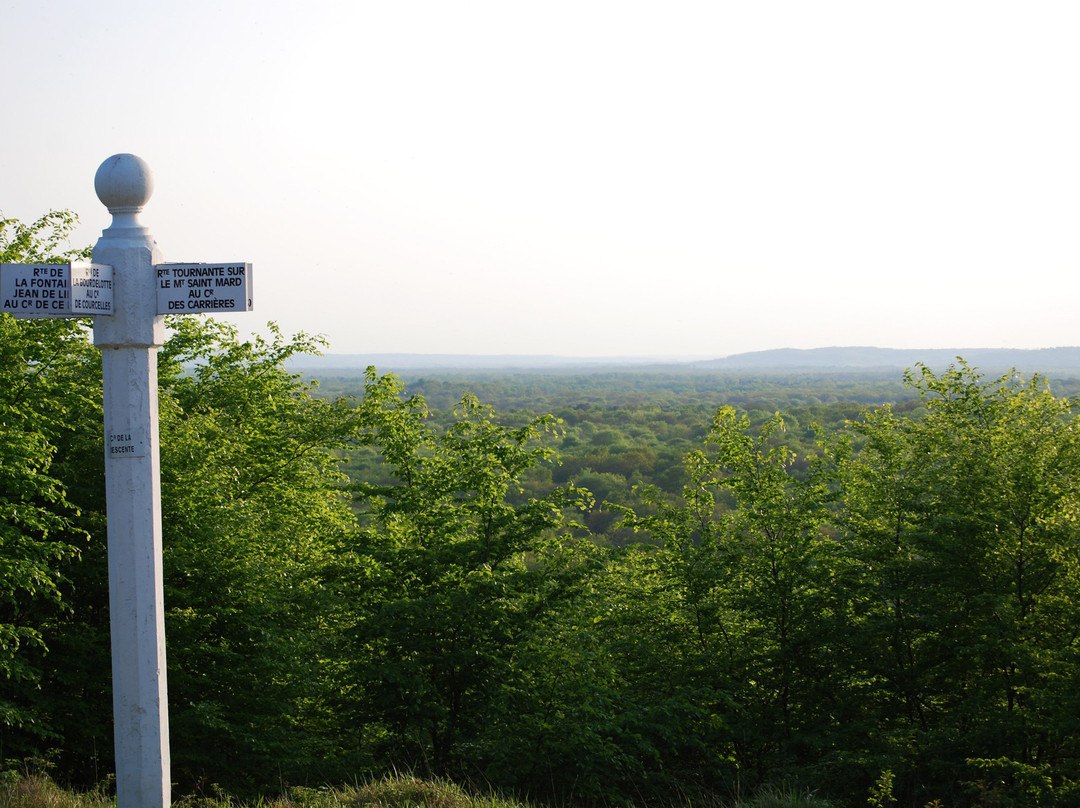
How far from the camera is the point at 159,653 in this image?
4820 millimetres

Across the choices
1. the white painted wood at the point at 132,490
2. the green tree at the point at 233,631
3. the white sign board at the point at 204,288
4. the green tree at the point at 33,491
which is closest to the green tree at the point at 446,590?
Result: the green tree at the point at 233,631

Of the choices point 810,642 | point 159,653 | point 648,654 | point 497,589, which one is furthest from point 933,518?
point 159,653

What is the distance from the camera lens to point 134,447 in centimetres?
473

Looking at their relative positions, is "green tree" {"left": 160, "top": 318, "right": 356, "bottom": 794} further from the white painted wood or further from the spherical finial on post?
the spherical finial on post

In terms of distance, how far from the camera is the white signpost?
4.72m

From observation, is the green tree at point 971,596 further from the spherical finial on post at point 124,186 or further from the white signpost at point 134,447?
the spherical finial on post at point 124,186

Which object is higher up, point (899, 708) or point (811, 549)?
point (811, 549)

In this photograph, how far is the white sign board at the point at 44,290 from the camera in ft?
14.7

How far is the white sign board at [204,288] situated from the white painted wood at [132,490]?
0.08 meters

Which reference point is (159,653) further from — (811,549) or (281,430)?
(281,430)

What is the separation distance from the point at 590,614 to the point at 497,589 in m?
2.20

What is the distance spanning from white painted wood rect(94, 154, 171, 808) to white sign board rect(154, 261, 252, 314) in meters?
0.08

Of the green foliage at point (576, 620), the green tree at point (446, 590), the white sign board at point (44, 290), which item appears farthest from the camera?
the green tree at point (446, 590)

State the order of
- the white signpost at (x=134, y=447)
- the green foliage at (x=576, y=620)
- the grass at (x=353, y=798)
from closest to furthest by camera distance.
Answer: the white signpost at (x=134, y=447), the grass at (x=353, y=798), the green foliage at (x=576, y=620)
